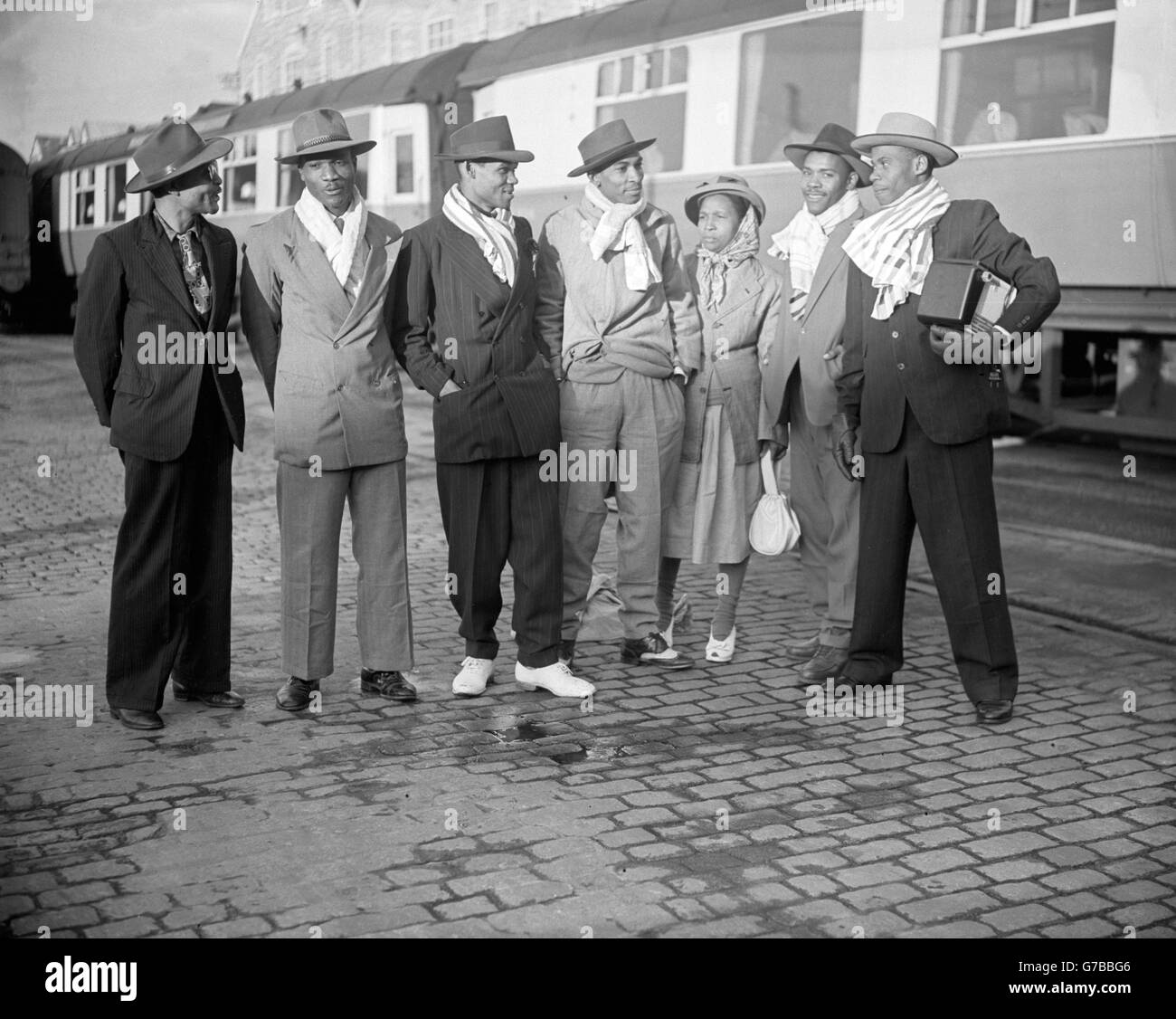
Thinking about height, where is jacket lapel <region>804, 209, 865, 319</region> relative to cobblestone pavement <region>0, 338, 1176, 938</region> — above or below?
above

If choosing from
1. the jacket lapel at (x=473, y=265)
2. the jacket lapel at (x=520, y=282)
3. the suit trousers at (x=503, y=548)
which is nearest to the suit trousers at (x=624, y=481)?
the suit trousers at (x=503, y=548)

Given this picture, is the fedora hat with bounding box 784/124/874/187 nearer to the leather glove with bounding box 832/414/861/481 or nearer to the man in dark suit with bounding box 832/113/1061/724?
the man in dark suit with bounding box 832/113/1061/724

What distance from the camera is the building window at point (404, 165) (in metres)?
17.9

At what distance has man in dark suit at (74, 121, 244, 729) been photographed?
5.11m

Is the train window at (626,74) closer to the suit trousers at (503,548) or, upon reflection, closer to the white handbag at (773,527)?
the white handbag at (773,527)

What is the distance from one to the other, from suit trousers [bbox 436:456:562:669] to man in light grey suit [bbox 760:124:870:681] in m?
1.03

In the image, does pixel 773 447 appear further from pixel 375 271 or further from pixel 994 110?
pixel 994 110

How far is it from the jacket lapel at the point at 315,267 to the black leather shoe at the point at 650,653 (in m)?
1.85

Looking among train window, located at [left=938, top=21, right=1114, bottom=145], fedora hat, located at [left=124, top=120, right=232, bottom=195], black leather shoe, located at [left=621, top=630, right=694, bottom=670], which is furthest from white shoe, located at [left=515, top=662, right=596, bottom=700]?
train window, located at [left=938, top=21, right=1114, bottom=145]

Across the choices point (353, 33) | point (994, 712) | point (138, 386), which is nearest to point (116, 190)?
point (353, 33)

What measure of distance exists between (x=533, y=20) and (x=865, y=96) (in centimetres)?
805

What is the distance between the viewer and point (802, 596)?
7.34 m
